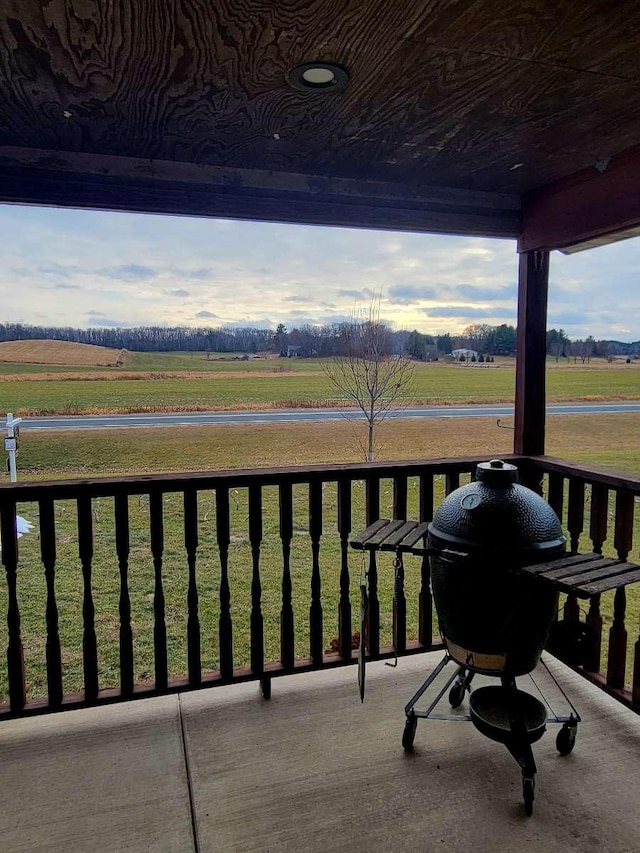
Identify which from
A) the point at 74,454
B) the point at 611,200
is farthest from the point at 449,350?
the point at 74,454

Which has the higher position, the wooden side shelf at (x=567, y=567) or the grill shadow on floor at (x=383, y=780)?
the wooden side shelf at (x=567, y=567)

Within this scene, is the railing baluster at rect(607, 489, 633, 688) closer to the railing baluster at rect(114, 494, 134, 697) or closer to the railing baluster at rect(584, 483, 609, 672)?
the railing baluster at rect(584, 483, 609, 672)

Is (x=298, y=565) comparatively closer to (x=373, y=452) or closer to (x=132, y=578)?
(x=132, y=578)

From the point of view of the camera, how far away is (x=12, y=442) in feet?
7.75

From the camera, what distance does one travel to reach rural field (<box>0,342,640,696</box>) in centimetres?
246

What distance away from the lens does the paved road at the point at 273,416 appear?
2.45m

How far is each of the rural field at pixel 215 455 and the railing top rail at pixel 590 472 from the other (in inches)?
6.1

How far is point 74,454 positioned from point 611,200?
2.58m

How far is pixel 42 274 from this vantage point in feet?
9.04

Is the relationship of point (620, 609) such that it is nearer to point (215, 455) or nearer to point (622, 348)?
point (622, 348)

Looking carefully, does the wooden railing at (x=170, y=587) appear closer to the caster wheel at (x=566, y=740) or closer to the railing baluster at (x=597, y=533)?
the railing baluster at (x=597, y=533)

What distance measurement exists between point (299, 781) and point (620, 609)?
1475mm

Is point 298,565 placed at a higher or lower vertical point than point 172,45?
lower

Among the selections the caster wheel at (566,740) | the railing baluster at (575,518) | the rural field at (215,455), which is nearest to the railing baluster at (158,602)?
the rural field at (215,455)
